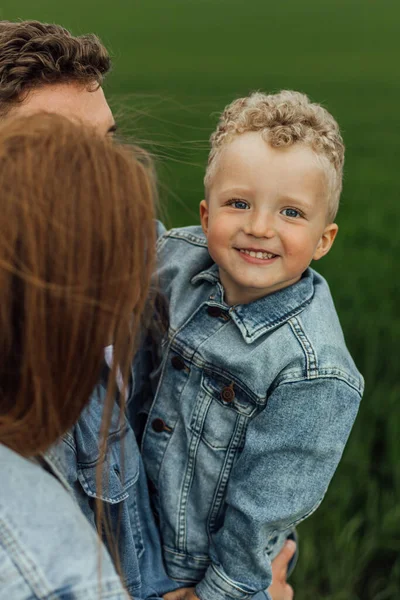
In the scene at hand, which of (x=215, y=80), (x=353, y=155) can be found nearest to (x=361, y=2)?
(x=215, y=80)

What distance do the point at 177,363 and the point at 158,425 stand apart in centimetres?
15

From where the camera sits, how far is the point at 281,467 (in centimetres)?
155

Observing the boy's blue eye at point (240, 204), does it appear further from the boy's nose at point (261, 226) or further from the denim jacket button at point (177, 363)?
the denim jacket button at point (177, 363)

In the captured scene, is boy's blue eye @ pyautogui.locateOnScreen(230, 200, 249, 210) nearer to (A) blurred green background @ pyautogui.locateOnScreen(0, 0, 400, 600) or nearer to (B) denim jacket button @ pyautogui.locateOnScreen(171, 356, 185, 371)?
(A) blurred green background @ pyautogui.locateOnScreen(0, 0, 400, 600)

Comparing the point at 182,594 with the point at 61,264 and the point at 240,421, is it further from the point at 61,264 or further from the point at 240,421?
the point at 61,264

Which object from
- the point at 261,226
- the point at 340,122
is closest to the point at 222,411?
the point at 261,226

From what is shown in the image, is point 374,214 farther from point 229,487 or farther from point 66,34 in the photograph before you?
point 229,487

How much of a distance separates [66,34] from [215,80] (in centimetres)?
697

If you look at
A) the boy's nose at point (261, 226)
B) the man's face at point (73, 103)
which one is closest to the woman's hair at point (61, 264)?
the boy's nose at point (261, 226)

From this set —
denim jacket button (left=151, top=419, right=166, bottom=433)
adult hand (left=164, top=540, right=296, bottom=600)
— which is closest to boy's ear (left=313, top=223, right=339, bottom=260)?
denim jacket button (left=151, top=419, right=166, bottom=433)

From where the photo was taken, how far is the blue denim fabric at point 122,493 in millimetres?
1508

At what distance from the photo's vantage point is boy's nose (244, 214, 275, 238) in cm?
156

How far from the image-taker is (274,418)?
60.1 inches

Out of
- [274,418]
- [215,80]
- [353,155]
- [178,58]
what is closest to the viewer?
[274,418]
